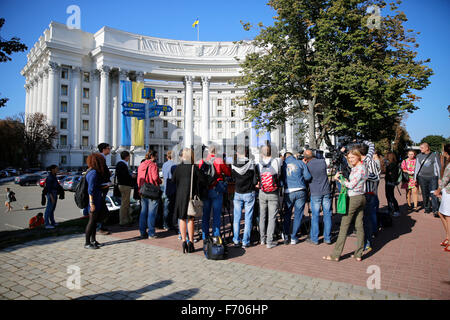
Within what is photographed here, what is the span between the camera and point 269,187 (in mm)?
6078

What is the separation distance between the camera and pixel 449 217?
5793 mm

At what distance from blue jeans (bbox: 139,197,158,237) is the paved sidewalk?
1.15 metres

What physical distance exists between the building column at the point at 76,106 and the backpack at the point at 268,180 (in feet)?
161

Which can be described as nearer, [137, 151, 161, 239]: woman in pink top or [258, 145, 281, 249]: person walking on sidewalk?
[258, 145, 281, 249]: person walking on sidewalk

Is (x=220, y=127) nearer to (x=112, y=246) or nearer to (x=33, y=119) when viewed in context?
(x=33, y=119)

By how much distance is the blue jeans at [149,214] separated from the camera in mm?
6840

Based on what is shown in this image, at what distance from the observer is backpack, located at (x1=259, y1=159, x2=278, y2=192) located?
6059 millimetres

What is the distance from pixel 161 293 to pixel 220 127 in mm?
67986

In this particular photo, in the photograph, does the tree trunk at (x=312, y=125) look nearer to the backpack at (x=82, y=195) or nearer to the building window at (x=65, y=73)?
the backpack at (x=82, y=195)

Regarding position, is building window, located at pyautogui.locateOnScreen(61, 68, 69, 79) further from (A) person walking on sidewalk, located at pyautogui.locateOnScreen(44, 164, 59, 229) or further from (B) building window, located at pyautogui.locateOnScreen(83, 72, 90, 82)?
(A) person walking on sidewalk, located at pyautogui.locateOnScreen(44, 164, 59, 229)

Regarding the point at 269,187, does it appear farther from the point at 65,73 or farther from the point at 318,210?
the point at 65,73

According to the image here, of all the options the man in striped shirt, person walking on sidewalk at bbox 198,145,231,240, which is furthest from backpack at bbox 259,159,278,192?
the man in striped shirt

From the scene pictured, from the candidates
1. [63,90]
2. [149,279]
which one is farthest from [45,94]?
[149,279]
